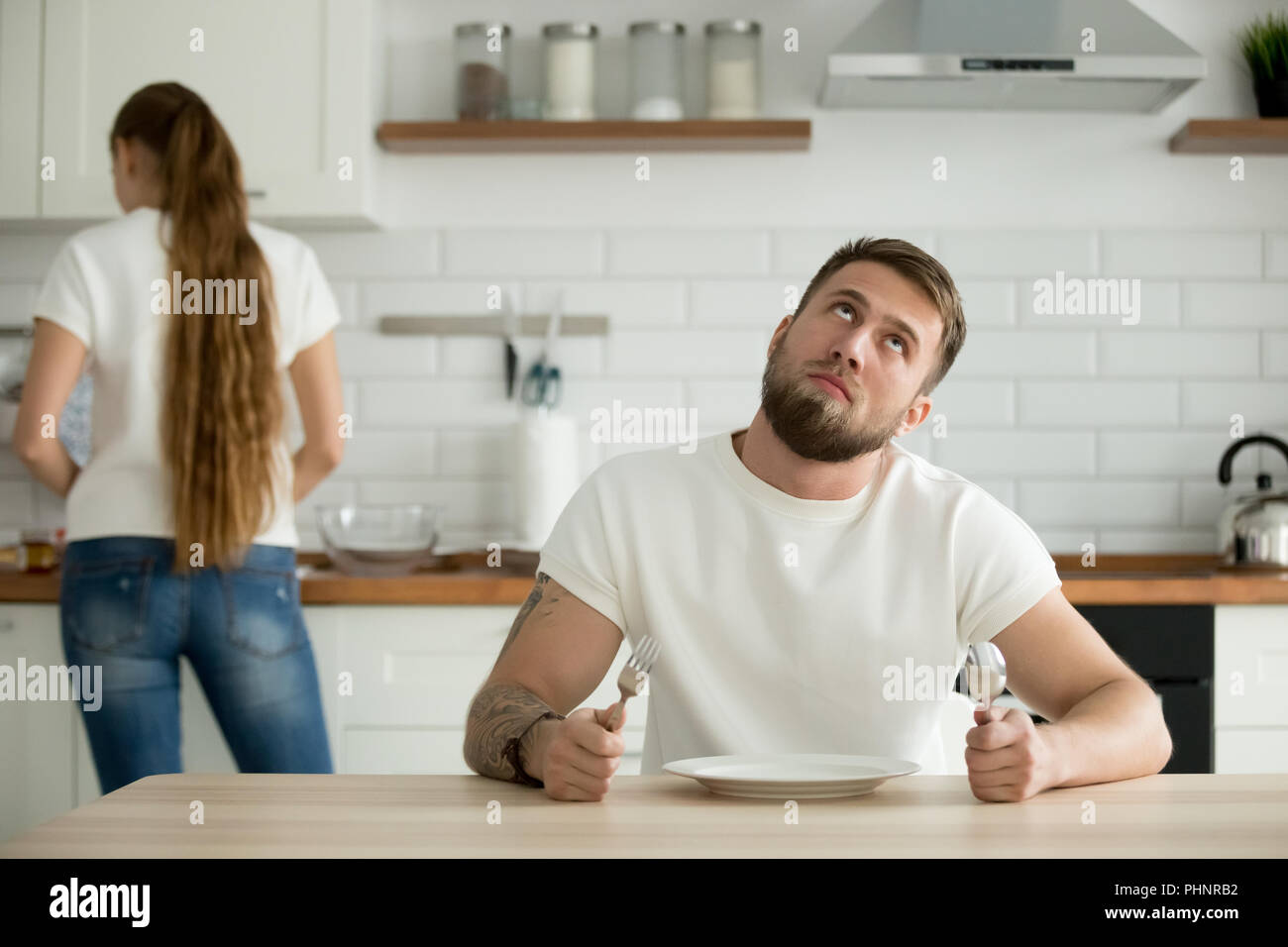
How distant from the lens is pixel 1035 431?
288cm

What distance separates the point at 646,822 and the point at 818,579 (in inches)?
21.0

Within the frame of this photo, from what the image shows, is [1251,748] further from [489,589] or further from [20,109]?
[20,109]

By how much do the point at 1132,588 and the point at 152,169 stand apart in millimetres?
1800

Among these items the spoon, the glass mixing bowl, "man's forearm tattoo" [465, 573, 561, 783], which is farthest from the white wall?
the spoon

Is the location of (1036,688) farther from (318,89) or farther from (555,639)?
(318,89)

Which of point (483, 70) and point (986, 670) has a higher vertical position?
point (483, 70)

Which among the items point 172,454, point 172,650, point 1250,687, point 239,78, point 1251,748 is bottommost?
point 1251,748

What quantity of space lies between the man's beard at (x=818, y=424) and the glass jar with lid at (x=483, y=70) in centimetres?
157

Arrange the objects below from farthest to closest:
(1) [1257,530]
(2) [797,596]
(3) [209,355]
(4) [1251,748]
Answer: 1. (1) [1257,530]
2. (4) [1251,748]
3. (3) [209,355]
4. (2) [797,596]

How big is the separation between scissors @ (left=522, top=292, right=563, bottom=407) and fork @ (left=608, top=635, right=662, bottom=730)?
187 centimetres

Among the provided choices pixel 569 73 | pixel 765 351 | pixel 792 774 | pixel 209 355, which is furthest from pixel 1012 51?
pixel 792 774

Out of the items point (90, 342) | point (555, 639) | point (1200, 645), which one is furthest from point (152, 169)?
point (1200, 645)

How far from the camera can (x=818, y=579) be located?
143cm

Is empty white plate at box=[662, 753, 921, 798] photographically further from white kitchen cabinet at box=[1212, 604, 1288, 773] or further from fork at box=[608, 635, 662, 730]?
white kitchen cabinet at box=[1212, 604, 1288, 773]
